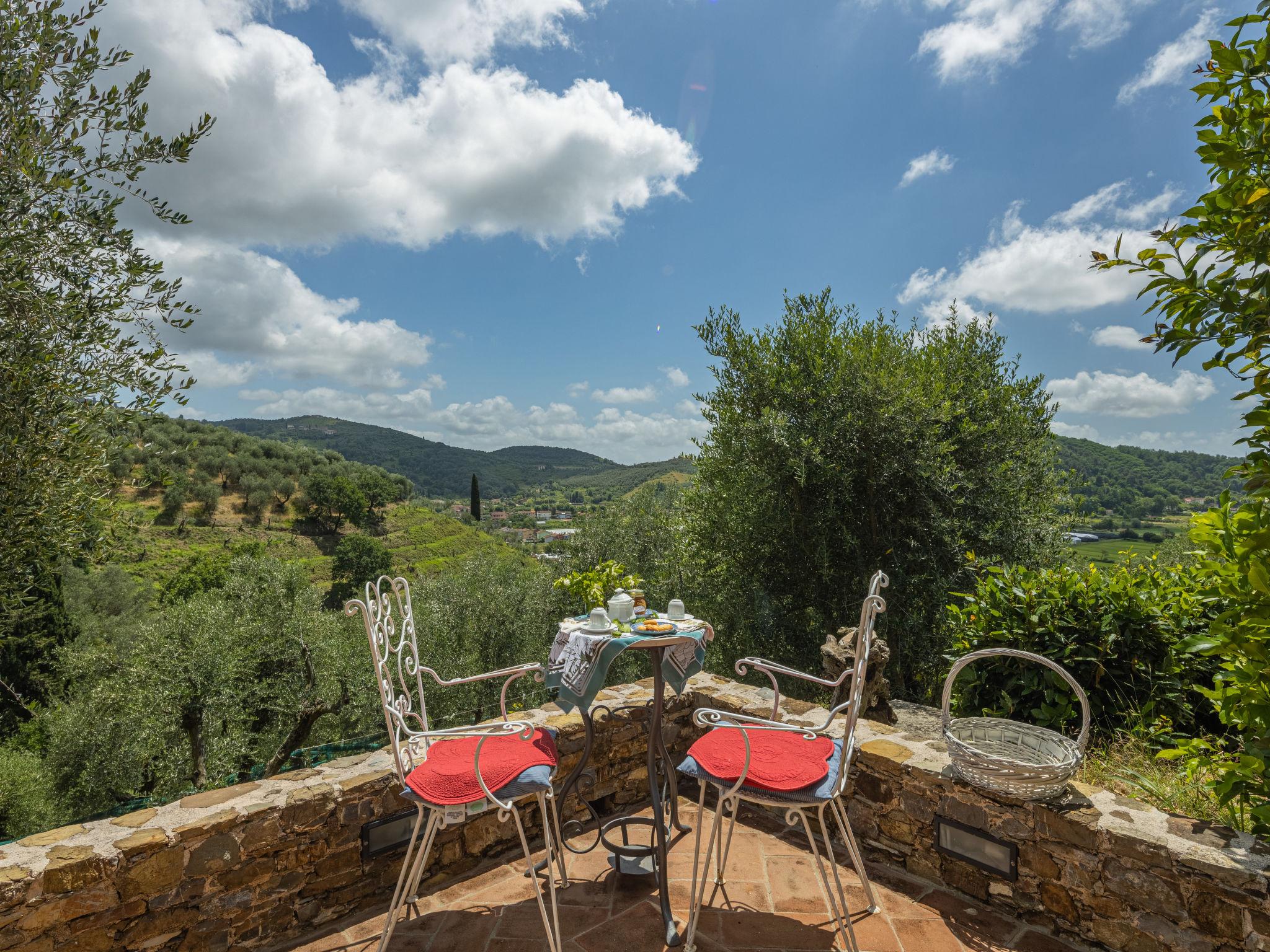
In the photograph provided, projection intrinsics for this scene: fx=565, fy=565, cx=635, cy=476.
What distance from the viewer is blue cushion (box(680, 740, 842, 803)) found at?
1.99 metres

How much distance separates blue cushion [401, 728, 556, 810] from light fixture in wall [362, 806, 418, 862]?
705 mm

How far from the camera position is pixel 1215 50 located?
5.68ft

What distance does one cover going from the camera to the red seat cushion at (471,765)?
201 cm

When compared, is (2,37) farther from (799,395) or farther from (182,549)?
(182,549)

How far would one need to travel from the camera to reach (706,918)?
2453 mm

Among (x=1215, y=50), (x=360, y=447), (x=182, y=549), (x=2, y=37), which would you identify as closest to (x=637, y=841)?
(x=1215, y=50)

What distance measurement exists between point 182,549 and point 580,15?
33.4 meters

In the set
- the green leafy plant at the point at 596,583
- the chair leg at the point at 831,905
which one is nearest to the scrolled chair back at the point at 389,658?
the chair leg at the point at 831,905

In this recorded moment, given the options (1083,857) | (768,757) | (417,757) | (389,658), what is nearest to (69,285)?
(389,658)

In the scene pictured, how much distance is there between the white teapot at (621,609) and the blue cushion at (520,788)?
762mm

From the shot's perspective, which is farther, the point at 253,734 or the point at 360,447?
the point at 360,447

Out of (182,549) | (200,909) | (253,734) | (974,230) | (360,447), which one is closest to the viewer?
(200,909)

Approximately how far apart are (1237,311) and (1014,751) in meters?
1.95

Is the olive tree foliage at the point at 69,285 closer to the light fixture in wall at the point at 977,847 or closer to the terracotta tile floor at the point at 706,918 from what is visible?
the terracotta tile floor at the point at 706,918
